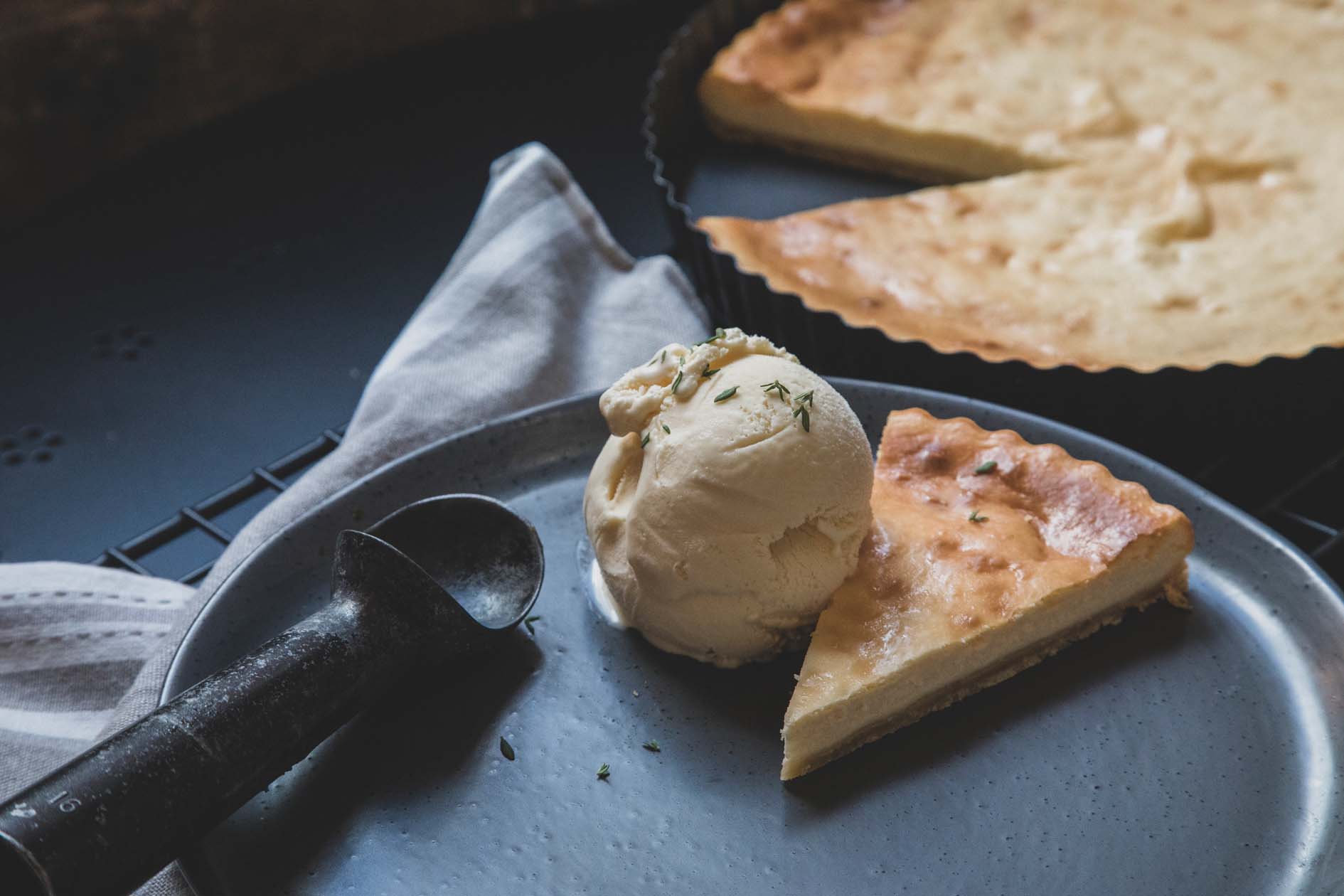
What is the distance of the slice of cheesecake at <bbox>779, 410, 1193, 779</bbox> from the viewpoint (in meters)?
1.79

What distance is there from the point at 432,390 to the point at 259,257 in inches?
50.8

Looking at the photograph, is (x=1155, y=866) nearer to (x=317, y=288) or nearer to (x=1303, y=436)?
(x=1303, y=436)

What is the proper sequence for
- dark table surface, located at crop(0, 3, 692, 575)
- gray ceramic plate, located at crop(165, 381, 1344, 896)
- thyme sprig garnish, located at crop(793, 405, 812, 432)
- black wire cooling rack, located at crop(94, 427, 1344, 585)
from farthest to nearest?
dark table surface, located at crop(0, 3, 692, 575)
black wire cooling rack, located at crop(94, 427, 1344, 585)
thyme sprig garnish, located at crop(793, 405, 812, 432)
gray ceramic plate, located at crop(165, 381, 1344, 896)

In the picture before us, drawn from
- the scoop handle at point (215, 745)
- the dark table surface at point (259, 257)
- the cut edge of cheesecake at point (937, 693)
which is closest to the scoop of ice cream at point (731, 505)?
the cut edge of cheesecake at point (937, 693)

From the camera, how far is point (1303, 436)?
2541 mm

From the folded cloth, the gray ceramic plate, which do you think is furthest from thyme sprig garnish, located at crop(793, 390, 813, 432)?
the folded cloth

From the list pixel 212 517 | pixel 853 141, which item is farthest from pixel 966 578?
pixel 853 141

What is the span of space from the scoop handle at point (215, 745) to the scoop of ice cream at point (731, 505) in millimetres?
314

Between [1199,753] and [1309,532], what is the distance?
822 millimetres

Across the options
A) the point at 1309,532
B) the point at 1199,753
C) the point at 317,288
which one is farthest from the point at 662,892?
the point at 317,288

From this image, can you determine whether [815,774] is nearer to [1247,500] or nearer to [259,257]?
[1247,500]

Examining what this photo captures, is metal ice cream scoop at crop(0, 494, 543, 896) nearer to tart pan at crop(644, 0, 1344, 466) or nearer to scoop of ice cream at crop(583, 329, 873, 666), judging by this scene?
scoop of ice cream at crop(583, 329, 873, 666)

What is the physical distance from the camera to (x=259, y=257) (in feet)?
11.8

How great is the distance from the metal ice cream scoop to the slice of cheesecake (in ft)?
1.62
